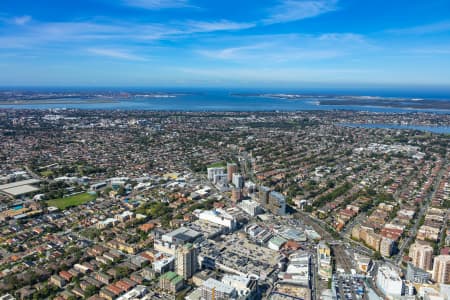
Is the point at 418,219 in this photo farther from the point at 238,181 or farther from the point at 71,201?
the point at 71,201

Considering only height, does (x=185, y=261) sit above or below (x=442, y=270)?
above

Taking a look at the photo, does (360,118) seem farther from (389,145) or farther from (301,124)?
(389,145)

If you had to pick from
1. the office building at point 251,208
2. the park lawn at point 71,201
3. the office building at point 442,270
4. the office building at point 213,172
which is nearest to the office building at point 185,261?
the office building at point 251,208

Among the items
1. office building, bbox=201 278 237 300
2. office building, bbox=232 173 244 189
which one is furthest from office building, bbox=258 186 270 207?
office building, bbox=201 278 237 300

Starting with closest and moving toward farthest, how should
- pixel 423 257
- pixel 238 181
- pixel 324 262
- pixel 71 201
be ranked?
1. pixel 423 257
2. pixel 324 262
3. pixel 71 201
4. pixel 238 181

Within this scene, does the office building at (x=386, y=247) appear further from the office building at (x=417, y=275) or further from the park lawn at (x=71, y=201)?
the park lawn at (x=71, y=201)

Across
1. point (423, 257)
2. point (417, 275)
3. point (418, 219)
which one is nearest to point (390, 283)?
point (417, 275)

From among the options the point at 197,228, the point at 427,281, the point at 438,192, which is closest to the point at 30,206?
the point at 197,228
